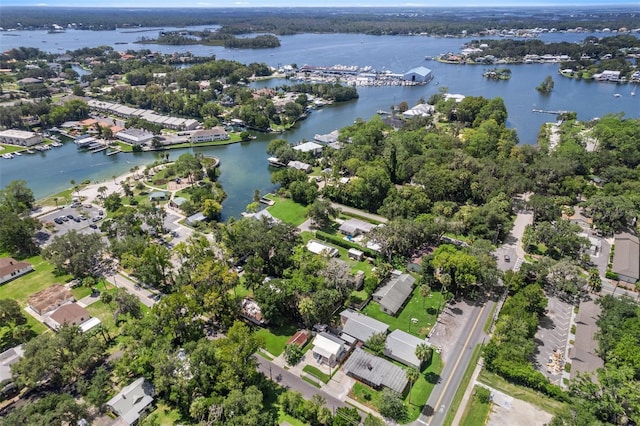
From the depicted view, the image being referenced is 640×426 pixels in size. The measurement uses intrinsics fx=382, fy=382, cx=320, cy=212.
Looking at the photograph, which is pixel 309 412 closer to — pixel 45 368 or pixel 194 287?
pixel 194 287

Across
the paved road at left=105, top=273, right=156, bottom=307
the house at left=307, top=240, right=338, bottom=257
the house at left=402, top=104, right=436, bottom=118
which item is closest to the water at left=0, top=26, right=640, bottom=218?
the house at left=402, top=104, right=436, bottom=118

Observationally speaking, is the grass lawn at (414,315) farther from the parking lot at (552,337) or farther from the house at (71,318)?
the house at (71,318)

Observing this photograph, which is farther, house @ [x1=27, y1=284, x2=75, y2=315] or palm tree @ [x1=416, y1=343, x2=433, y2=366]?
house @ [x1=27, y1=284, x2=75, y2=315]

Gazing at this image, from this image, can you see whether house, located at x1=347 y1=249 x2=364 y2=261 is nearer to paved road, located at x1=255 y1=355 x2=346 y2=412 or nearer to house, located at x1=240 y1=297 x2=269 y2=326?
house, located at x1=240 y1=297 x2=269 y2=326

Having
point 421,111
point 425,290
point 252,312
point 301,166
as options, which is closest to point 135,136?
point 301,166

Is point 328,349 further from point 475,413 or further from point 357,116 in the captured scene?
point 357,116

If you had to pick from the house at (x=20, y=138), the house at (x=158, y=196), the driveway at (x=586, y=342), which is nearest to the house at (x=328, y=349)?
the driveway at (x=586, y=342)
